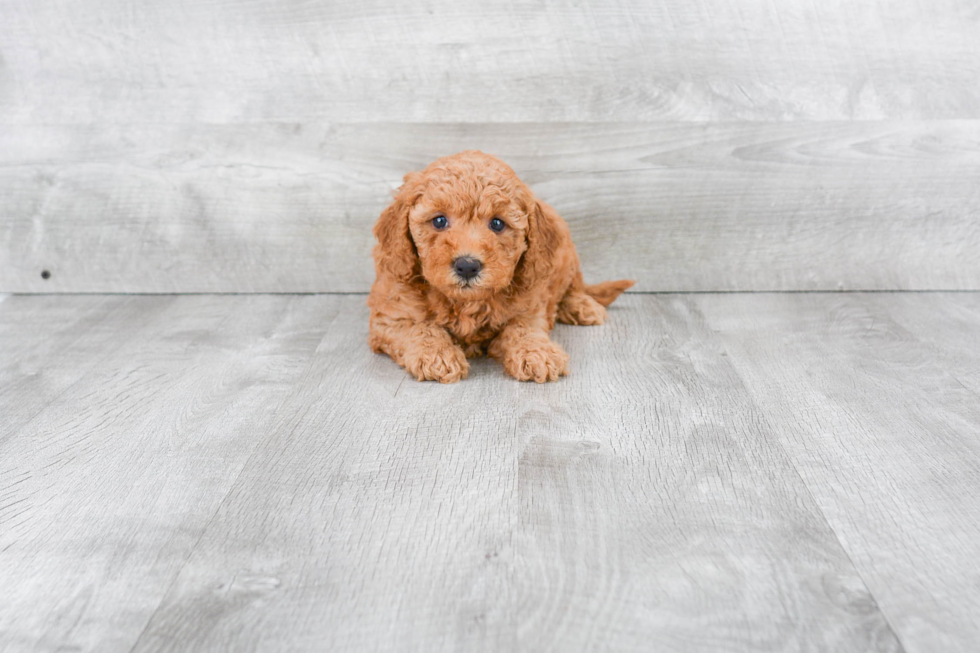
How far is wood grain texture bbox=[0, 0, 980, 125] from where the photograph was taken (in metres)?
2.75

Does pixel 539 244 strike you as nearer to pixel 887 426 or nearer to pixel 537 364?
pixel 537 364

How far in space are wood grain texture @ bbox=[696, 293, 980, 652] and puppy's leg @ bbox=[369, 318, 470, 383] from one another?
0.76m

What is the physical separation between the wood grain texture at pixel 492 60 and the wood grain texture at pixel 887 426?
67 cm

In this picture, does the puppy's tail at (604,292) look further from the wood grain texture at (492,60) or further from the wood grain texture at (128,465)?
the wood grain texture at (128,465)

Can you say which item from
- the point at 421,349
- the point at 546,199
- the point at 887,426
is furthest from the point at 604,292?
the point at 887,426

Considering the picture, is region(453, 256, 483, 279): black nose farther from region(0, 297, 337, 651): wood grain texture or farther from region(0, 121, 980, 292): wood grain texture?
region(0, 121, 980, 292): wood grain texture

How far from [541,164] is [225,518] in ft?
5.56

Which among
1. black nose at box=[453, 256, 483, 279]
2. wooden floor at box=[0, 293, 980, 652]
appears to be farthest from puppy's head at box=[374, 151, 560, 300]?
wooden floor at box=[0, 293, 980, 652]

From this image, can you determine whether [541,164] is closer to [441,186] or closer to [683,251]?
[683,251]

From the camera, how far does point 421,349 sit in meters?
→ 2.23

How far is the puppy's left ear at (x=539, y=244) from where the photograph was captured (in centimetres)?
221

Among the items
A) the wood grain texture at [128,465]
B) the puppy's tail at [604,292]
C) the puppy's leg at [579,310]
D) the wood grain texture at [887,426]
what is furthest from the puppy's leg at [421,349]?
the wood grain texture at [887,426]

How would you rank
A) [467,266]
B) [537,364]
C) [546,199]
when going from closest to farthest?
[467,266]
[537,364]
[546,199]

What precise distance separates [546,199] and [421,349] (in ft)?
2.96
